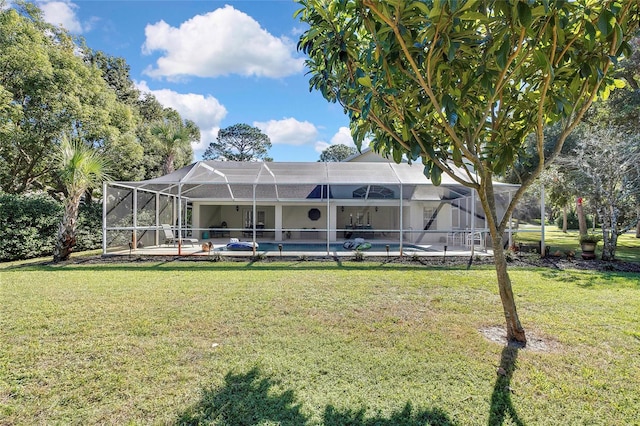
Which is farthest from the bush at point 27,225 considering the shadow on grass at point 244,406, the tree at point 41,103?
the shadow on grass at point 244,406

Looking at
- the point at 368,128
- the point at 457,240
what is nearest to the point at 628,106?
the point at 457,240

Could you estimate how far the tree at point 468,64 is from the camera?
2682 mm

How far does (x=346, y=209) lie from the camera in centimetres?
2123

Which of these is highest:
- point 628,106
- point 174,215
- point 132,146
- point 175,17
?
point 175,17

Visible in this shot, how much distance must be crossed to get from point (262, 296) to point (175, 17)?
10.1 m

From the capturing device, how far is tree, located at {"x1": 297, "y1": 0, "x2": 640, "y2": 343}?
268 cm

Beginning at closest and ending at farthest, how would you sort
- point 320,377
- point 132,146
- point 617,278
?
point 320,377
point 617,278
point 132,146

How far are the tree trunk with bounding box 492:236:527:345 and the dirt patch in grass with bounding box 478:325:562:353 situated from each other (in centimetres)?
10

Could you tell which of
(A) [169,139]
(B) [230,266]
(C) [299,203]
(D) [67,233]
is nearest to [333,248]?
(C) [299,203]

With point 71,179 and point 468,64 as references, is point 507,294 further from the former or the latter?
point 71,179

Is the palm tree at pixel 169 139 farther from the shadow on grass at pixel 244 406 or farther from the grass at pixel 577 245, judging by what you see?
the grass at pixel 577 245

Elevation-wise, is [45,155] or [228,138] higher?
[228,138]

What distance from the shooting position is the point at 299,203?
19.0 meters

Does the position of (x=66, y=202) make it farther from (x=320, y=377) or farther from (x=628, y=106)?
(x=628, y=106)
